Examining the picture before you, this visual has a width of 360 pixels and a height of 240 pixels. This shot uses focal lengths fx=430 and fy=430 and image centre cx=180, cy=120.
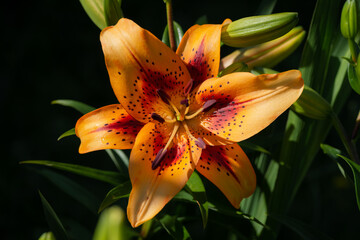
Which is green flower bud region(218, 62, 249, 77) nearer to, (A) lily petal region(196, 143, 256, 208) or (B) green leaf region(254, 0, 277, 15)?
(A) lily petal region(196, 143, 256, 208)

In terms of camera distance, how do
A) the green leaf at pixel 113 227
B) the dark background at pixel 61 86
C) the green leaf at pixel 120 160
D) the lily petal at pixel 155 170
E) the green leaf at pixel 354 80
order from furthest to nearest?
the dark background at pixel 61 86 < the green leaf at pixel 120 160 < the green leaf at pixel 354 80 < the lily petal at pixel 155 170 < the green leaf at pixel 113 227

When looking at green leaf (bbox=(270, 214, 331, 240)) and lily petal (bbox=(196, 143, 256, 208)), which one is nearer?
lily petal (bbox=(196, 143, 256, 208))

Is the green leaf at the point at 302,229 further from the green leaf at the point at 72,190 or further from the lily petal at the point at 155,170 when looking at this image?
the green leaf at the point at 72,190

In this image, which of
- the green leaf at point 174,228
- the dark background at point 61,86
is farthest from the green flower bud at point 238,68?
the dark background at point 61,86

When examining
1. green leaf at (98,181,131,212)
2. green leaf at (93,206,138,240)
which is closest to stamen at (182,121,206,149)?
green leaf at (98,181,131,212)

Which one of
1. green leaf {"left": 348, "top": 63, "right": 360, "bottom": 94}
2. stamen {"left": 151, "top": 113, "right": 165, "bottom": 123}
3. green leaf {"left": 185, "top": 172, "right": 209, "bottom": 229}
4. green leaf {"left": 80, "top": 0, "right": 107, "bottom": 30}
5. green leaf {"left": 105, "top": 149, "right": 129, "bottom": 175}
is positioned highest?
green leaf {"left": 80, "top": 0, "right": 107, "bottom": 30}

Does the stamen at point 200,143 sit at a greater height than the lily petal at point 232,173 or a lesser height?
greater

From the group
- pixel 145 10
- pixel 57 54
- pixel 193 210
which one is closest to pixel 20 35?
pixel 57 54

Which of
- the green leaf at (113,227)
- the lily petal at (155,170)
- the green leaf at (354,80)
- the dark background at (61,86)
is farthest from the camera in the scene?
the dark background at (61,86)

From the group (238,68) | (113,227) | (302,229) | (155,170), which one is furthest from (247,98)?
(113,227)
